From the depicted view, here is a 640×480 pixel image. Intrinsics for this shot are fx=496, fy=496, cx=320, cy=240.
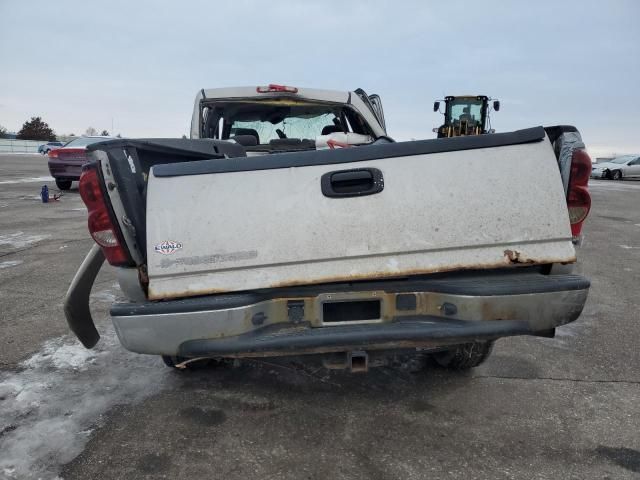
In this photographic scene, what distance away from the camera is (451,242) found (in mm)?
2373

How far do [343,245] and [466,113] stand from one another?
20.1 meters

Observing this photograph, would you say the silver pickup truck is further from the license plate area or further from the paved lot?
the paved lot

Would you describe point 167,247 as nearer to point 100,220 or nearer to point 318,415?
point 100,220

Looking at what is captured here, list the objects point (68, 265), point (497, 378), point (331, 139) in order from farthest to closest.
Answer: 1. point (68, 265)
2. point (331, 139)
3. point (497, 378)

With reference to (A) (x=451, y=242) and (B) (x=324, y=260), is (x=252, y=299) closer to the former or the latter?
(B) (x=324, y=260)

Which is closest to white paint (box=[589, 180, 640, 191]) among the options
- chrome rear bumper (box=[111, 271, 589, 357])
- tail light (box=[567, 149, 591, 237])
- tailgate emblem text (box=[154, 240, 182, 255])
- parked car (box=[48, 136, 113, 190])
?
parked car (box=[48, 136, 113, 190])

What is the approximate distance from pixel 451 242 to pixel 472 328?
1.37 feet

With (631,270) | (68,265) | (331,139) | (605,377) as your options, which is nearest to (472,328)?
(605,377)

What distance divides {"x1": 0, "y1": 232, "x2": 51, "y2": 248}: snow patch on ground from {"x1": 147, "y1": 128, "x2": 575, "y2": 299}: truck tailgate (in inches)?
247

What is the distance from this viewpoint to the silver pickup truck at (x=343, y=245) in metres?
2.35

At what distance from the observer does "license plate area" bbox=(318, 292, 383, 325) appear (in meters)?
2.40

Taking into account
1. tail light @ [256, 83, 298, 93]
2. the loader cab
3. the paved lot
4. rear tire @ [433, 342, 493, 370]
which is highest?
the loader cab

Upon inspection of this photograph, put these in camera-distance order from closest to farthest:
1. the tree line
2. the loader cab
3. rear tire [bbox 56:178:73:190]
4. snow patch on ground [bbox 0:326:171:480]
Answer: snow patch on ground [bbox 0:326:171:480], rear tire [bbox 56:178:73:190], the loader cab, the tree line

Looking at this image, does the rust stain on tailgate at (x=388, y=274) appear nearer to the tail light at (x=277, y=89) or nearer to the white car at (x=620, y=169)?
the tail light at (x=277, y=89)
